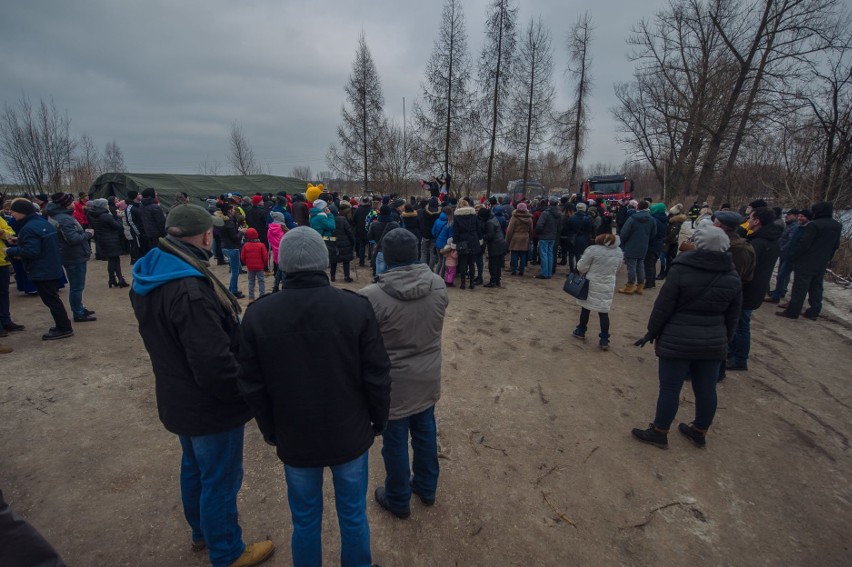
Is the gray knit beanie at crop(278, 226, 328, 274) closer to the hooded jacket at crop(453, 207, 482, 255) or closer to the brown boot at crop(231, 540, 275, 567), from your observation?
the brown boot at crop(231, 540, 275, 567)

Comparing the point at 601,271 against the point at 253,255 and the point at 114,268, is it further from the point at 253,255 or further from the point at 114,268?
the point at 114,268

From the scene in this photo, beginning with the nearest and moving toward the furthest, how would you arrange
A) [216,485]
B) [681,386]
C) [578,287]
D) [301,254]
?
[301,254], [216,485], [681,386], [578,287]

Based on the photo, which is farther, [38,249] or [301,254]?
[38,249]

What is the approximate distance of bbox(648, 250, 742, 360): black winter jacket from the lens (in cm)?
312

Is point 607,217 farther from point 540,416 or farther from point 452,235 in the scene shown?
point 540,416

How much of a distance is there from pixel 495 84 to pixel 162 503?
1937 cm

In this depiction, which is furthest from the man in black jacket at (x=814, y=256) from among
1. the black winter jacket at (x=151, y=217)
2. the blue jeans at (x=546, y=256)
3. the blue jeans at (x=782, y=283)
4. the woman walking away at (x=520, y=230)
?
the black winter jacket at (x=151, y=217)

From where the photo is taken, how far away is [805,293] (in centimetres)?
698

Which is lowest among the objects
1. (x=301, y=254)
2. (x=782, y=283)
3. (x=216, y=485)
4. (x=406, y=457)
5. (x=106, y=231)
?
(x=406, y=457)

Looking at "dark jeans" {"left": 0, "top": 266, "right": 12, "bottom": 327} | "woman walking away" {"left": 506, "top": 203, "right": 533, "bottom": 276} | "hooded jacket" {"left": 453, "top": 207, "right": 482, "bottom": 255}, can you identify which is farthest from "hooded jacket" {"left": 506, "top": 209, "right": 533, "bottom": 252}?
"dark jeans" {"left": 0, "top": 266, "right": 12, "bottom": 327}

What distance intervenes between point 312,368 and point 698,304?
3.11m

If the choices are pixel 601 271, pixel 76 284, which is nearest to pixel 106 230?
pixel 76 284

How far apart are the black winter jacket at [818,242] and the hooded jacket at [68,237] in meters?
11.5

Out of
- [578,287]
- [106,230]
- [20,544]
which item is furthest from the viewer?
[106,230]
